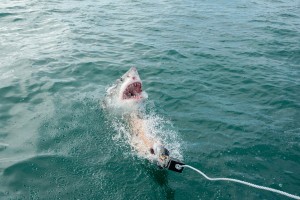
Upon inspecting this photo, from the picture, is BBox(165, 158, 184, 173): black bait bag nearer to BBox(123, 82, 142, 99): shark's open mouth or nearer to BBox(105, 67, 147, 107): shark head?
BBox(105, 67, 147, 107): shark head

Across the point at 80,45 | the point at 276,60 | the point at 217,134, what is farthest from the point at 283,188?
the point at 80,45

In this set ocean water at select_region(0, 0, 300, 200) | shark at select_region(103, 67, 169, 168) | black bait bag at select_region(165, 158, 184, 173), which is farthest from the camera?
shark at select_region(103, 67, 169, 168)

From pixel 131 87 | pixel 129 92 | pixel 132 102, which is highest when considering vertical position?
pixel 131 87

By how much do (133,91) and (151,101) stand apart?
131cm

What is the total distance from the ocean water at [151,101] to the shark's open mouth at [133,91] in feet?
3.07

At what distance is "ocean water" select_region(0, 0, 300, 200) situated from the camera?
8312 millimetres

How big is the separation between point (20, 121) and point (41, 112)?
0.81 meters

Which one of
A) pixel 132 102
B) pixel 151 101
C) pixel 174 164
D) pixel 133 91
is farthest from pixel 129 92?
pixel 174 164

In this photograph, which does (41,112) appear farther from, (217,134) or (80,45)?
(80,45)

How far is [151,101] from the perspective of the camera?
40.4 feet

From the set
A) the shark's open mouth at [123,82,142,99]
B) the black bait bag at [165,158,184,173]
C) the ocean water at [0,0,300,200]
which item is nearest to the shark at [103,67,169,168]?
the shark's open mouth at [123,82,142,99]

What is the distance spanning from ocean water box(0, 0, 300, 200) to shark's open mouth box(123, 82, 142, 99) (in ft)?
3.07

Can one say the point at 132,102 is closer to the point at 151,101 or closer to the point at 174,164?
the point at 151,101

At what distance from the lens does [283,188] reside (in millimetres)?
8133
